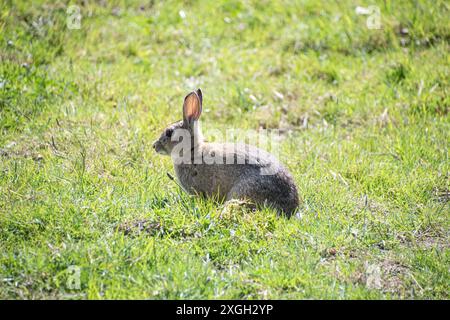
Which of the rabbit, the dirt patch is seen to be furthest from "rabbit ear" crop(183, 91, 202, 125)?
the dirt patch

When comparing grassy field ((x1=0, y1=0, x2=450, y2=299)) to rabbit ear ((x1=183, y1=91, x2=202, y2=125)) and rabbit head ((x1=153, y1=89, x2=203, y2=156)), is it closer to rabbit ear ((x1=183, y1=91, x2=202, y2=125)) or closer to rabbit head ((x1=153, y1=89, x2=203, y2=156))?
rabbit head ((x1=153, y1=89, x2=203, y2=156))

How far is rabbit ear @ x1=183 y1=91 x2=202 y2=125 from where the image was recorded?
219 inches

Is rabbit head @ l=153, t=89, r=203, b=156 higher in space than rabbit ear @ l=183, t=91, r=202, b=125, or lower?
lower

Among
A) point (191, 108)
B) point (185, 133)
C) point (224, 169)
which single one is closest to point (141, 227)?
point (224, 169)

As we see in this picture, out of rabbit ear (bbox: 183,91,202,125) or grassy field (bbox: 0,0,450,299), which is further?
rabbit ear (bbox: 183,91,202,125)

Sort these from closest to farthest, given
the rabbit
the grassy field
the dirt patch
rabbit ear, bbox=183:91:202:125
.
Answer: the grassy field < the dirt patch < the rabbit < rabbit ear, bbox=183:91:202:125

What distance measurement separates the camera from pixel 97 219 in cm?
475

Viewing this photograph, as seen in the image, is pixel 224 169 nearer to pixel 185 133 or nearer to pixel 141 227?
pixel 185 133

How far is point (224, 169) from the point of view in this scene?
Result: 17.5ft

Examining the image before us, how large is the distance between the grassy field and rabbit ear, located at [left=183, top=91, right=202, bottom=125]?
57 centimetres

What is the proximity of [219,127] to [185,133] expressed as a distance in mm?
1298

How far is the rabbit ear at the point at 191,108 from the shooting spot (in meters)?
5.56

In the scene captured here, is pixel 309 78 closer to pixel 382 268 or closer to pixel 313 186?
pixel 313 186

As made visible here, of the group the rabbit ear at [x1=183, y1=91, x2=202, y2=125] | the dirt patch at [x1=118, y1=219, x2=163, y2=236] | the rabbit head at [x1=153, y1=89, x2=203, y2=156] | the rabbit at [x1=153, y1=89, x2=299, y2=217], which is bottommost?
the dirt patch at [x1=118, y1=219, x2=163, y2=236]
